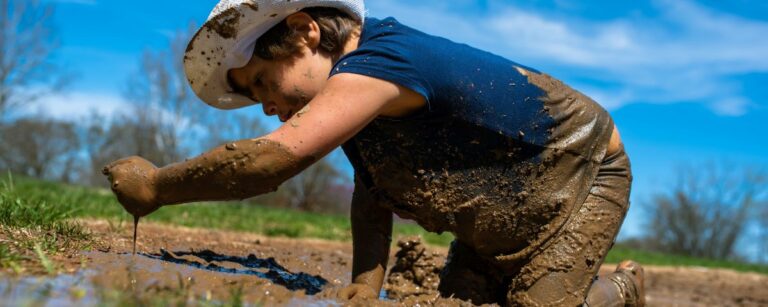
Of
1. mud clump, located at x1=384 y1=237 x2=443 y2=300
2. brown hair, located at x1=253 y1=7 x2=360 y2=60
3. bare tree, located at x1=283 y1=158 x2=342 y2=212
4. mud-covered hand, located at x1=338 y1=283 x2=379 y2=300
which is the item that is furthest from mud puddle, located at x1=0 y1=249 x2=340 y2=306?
bare tree, located at x1=283 y1=158 x2=342 y2=212

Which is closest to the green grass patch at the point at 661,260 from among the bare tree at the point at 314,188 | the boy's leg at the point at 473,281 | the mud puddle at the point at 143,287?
the boy's leg at the point at 473,281

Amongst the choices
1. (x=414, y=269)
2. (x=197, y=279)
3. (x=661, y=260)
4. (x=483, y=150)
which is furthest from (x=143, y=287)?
(x=661, y=260)

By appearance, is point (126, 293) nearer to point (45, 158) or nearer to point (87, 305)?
point (87, 305)

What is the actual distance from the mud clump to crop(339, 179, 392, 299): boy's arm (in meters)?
0.71

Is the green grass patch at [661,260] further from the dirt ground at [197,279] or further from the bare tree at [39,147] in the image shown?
the bare tree at [39,147]

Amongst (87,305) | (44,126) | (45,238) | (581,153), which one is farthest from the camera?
(44,126)

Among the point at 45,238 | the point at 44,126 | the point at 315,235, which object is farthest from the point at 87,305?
the point at 44,126

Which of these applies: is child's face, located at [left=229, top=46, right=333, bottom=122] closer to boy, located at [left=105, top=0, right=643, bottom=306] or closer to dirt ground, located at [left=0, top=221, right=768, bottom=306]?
boy, located at [left=105, top=0, right=643, bottom=306]

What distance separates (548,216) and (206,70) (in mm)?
1495

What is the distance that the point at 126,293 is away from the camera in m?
1.69

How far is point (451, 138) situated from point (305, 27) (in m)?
0.68

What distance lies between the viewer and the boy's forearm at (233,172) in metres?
2.12

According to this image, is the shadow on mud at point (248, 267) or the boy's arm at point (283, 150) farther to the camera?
the shadow on mud at point (248, 267)

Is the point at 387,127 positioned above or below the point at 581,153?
above
